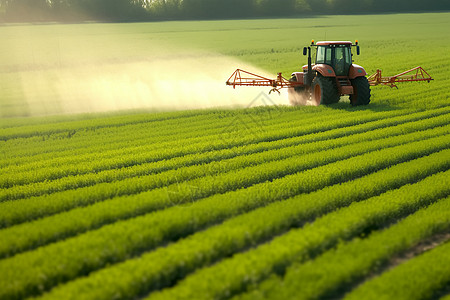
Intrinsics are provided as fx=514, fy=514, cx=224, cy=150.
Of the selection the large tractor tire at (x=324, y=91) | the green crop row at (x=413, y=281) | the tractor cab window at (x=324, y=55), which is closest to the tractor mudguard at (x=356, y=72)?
the large tractor tire at (x=324, y=91)

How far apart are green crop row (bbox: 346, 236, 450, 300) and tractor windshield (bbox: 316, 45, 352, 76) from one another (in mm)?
13630

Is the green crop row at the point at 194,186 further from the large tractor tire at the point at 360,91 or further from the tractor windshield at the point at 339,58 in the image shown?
the tractor windshield at the point at 339,58

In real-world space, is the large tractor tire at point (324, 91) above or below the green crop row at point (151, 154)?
above

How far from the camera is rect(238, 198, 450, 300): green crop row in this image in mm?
6715

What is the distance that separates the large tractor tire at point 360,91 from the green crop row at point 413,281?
13.2m

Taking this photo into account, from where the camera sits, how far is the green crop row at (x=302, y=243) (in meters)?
6.79

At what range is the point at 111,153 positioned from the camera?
47.2ft

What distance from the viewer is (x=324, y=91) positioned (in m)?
20.3

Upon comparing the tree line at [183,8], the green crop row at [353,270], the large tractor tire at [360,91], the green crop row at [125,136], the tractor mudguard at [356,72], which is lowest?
the green crop row at [125,136]

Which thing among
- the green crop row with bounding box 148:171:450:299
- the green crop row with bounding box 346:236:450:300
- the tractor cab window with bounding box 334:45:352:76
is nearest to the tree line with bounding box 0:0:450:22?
the tractor cab window with bounding box 334:45:352:76

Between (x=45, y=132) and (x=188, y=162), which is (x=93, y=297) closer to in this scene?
(x=188, y=162)

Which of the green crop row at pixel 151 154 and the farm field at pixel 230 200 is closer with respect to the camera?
the farm field at pixel 230 200

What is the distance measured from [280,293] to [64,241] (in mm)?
3765

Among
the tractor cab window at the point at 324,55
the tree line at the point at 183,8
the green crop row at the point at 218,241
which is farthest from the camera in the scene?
the tree line at the point at 183,8
